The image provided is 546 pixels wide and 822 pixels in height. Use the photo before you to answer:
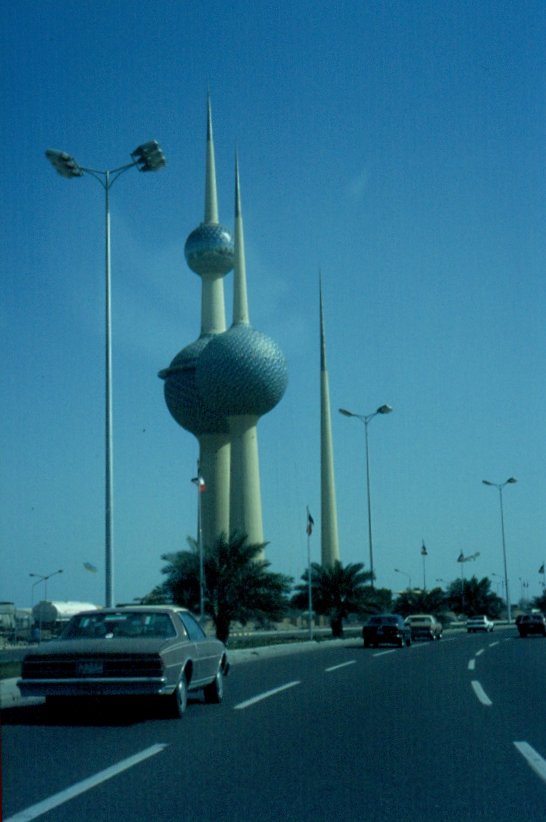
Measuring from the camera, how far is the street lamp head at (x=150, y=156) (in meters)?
26.8

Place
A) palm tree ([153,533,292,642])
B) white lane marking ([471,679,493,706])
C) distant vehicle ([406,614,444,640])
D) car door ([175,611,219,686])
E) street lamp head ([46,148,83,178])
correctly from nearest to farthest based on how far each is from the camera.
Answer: car door ([175,611,219,686]) → white lane marking ([471,679,493,706]) → street lamp head ([46,148,83,178]) → palm tree ([153,533,292,642]) → distant vehicle ([406,614,444,640])

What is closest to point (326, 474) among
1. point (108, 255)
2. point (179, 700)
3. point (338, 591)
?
point (338, 591)

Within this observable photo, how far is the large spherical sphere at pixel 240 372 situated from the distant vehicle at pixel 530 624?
62.4m

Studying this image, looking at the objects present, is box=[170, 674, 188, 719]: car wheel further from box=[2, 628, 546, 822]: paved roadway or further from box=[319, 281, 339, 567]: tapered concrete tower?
box=[319, 281, 339, 567]: tapered concrete tower

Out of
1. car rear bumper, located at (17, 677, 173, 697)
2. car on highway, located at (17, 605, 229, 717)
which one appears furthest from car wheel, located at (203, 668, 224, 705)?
car rear bumper, located at (17, 677, 173, 697)

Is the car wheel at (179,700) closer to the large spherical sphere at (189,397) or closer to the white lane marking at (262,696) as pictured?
the white lane marking at (262,696)

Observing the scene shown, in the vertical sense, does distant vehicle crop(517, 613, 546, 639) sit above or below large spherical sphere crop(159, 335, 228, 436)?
below

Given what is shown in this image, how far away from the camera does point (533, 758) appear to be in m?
8.88

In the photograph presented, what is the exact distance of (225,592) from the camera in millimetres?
40844

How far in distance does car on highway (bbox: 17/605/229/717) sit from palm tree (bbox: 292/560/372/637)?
4032 centimetres

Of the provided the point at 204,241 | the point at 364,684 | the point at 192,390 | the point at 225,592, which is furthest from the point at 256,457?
the point at 364,684

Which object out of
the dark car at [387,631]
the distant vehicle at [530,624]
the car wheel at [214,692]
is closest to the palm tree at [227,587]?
the dark car at [387,631]

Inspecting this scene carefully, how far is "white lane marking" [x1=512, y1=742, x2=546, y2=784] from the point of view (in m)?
8.19

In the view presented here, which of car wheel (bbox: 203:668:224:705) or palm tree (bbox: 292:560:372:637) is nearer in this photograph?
car wheel (bbox: 203:668:224:705)
